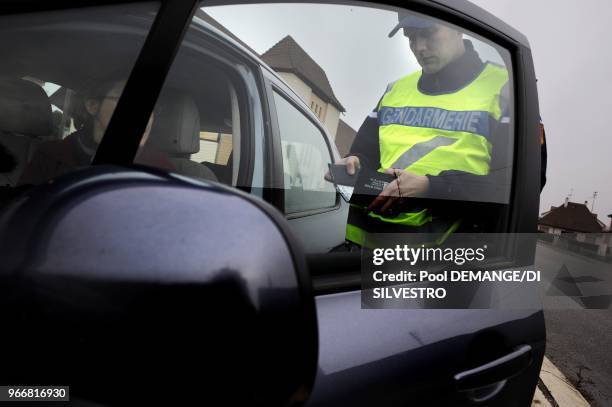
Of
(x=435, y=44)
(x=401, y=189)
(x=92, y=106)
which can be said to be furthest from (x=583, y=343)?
(x=92, y=106)

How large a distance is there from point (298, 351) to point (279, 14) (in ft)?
2.66

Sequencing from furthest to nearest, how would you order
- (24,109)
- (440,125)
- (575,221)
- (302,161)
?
(575,221) < (302,161) < (440,125) < (24,109)

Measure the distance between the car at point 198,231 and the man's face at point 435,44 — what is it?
43 mm

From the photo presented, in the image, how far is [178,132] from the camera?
1.24 m

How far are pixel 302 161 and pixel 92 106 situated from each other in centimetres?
93

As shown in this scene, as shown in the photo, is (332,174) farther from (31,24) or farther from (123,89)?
(31,24)

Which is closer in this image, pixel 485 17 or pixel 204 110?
pixel 485 17

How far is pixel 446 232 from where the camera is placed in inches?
53.7

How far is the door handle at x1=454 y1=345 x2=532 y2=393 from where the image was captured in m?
1.08

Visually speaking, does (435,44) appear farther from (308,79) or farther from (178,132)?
(178,132)

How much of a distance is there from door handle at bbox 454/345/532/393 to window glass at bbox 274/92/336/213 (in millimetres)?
703

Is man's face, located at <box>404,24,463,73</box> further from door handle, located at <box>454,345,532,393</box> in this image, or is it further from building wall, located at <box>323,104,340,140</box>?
door handle, located at <box>454,345,532,393</box>

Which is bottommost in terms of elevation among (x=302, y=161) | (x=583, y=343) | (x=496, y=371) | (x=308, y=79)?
(x=583, y=343)

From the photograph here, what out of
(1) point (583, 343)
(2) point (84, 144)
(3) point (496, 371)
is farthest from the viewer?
(1) point (583, 343)
